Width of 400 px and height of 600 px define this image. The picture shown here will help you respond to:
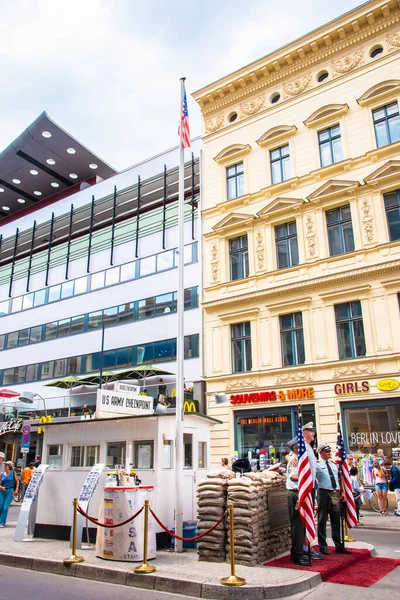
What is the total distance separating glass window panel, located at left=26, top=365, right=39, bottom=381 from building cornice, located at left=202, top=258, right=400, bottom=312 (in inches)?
651

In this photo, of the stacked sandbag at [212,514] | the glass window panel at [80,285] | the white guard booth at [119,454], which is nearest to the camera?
the stacked sandbag at [212,514]

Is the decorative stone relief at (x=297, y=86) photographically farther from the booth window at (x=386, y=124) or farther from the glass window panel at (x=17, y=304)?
the glass window panel at (x=17, y=304)

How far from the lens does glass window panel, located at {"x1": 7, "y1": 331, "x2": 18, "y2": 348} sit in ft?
130

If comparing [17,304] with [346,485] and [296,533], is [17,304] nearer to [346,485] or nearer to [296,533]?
[346,485]

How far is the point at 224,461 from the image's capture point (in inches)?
580

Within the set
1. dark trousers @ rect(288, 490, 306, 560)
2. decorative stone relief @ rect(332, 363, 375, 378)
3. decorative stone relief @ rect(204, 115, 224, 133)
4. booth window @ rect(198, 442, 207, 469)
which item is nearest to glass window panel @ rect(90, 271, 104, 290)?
decorative stone relief @ rect(204, 115, 224, 133)

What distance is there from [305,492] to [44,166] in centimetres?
4230

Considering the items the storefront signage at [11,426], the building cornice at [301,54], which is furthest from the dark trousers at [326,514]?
the storefront signage at [11,426]

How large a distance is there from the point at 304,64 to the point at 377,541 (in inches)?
890

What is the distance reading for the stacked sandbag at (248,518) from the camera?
9.20 metres

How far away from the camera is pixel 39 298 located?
3969 centimetres

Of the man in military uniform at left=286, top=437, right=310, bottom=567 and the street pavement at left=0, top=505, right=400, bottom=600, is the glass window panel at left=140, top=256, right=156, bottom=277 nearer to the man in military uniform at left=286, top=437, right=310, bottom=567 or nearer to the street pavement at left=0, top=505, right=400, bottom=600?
the street pavement at left=0, top=505, right=400, bottom=600

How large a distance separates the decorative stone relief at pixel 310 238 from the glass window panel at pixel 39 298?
2289 cm

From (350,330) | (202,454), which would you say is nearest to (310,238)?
(350,330)
